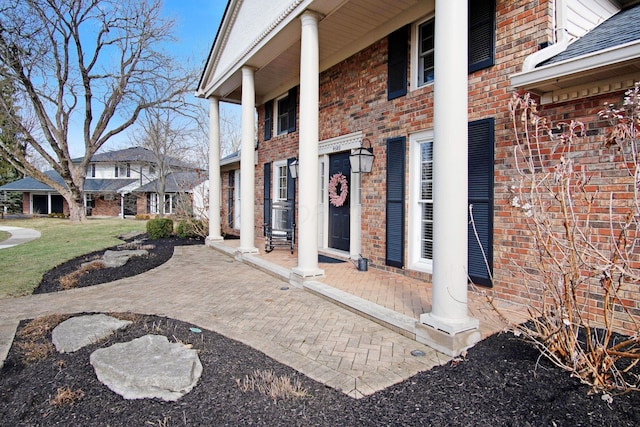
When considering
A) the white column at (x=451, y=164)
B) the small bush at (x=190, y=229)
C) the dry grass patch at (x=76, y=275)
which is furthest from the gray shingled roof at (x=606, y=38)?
the small bush at (x=190, y=229)

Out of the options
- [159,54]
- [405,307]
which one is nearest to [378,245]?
[405,307]

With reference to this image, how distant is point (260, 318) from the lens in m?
4.43

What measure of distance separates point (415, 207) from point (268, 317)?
9.71 feet

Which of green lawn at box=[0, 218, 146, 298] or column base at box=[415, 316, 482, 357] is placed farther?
green lawn at box=[0, 218, 146, 298]

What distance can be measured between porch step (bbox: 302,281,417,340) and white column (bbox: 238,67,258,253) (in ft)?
10.4

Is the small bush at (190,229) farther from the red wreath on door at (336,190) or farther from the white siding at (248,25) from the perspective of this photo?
the red wreath on door at (336,190)

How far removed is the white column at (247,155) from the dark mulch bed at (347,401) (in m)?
5.40

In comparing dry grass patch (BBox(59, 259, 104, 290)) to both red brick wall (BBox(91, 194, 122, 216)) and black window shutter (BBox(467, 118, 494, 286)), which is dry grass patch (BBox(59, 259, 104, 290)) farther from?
red brick wall (BBox(91, 194, 122, 216))

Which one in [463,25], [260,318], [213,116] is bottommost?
[260,318]

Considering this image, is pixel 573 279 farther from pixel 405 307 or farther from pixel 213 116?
pixel 213 116

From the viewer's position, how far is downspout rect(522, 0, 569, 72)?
4133mm

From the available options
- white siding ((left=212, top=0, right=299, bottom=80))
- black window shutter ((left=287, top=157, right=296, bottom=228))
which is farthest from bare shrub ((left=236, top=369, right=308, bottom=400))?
black window shutter ((left=287, top=157, right=296, bottom=228))

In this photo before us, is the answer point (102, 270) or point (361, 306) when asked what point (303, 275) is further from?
point (102, 270)

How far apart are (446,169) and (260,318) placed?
2.68 metres
